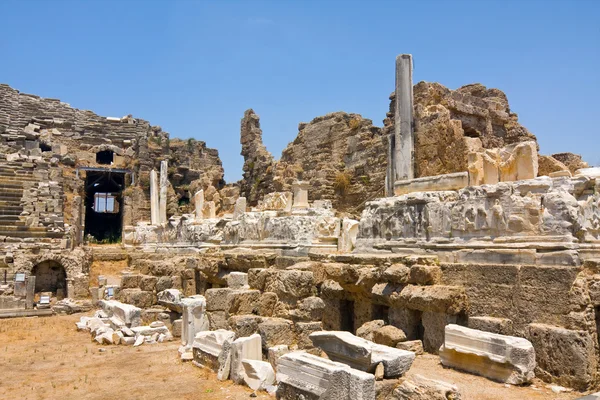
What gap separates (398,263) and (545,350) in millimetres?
2141

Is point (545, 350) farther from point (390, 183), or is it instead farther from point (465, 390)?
point (390, 183)

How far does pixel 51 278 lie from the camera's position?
1578 cm

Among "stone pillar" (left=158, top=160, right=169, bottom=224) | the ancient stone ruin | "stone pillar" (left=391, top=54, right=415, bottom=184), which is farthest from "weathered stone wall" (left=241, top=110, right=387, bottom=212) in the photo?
"stone pillar" (left=391, top=54, right=415, bottom=184)

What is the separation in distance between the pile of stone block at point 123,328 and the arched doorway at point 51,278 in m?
4.88

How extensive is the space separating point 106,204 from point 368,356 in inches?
1289

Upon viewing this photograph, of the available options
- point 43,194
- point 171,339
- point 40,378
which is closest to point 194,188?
point 43,194

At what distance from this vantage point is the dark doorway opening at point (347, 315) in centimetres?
777

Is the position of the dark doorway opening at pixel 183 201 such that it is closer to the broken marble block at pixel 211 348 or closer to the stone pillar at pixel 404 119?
the stone pillar at pixel 404 119

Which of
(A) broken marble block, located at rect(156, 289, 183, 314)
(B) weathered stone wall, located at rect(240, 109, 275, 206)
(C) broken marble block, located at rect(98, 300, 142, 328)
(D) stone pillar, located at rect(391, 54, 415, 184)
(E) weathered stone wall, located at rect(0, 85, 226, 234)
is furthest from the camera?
(E) weathered stone wall, located at rect(0, 85, 226, 234)

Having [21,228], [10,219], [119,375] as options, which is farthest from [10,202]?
[119,375]

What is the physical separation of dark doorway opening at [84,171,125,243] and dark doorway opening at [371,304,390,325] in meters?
25.9

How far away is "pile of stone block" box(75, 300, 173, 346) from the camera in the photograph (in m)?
9.30

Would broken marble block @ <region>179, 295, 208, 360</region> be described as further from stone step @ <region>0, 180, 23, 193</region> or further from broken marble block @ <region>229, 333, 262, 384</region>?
stone step @ <region>0, 180, 23, 193</region>

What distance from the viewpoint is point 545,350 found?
497 centimetres
